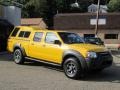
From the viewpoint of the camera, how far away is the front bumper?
1337 centimetres

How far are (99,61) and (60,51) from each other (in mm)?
1693

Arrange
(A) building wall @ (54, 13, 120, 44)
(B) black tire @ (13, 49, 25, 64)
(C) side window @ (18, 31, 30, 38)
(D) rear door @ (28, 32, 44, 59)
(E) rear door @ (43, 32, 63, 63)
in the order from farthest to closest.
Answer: (A) building wall @ (54, 13, 120, 44) → (C) side window @ (18, 31, 30, 38) → (B) black tire @ (13, 49, 25, 64) → (D) rear door @ (28, 32, 44, 59) → (E) rear door @ (43, 32, 63, 63)

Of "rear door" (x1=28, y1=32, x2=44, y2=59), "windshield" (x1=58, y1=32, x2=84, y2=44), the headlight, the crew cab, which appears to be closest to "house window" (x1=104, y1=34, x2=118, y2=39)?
the crew cab

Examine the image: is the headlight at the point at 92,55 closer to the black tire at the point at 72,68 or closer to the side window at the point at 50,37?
the black tire at the point at 72,68

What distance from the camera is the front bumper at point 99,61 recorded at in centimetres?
1337

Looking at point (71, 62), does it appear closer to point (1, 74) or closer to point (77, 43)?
point (77, 43)

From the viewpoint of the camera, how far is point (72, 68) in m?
13.7

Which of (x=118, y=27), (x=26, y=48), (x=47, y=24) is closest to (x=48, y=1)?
(x=47, y=24)

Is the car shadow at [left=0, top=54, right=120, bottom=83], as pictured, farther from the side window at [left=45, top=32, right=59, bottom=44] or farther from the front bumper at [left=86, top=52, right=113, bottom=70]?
the side window at [left=45, top=32, right=59, bottom=44]

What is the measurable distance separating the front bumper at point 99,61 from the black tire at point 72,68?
1.40 ft

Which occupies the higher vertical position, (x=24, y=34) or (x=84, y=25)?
(x=24, y=34)

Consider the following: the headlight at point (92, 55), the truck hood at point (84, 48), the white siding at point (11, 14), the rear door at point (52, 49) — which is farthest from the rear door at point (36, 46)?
the white siding at point (11, 14)

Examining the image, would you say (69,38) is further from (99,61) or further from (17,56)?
(17,56)

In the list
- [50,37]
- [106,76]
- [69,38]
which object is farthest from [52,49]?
[106,76]
